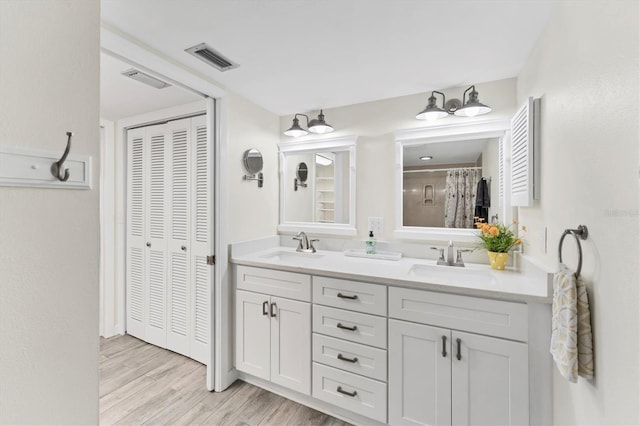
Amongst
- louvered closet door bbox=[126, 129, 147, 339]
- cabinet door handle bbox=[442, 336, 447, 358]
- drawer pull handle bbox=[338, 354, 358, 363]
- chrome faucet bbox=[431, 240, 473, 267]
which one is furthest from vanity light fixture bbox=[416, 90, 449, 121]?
louvered closet door bbox=[126, 129, 147, 339]

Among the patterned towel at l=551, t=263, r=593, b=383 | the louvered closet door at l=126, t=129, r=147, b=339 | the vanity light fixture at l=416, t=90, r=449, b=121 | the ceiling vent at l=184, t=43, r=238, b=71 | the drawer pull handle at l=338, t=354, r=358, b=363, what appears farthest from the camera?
the louvered closet door at l=126, t=129, r=147, b=339

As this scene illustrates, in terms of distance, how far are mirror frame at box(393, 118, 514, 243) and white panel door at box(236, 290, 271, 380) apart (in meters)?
1.21

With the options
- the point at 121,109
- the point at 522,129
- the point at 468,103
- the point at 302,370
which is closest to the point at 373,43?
the point at 468,103

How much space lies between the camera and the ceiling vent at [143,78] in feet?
6.29

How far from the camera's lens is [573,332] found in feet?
3.28

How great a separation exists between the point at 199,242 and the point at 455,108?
91.2 inches

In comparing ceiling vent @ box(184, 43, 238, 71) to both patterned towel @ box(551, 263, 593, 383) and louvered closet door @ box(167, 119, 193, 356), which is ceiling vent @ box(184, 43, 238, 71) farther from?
patterned towel @ box(551, 263, 593, 383)

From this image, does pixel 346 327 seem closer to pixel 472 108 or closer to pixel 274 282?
pixel 274 282

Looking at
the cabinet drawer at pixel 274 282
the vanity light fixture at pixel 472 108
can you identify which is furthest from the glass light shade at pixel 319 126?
the cabinet drawer at pixel 274 282

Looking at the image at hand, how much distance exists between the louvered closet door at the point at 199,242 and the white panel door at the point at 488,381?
6.41 ft

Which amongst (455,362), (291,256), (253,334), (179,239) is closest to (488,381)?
(455,362)

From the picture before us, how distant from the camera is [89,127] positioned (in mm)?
857

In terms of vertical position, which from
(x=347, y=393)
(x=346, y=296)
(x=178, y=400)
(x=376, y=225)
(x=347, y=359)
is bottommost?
(x=178, y=400)

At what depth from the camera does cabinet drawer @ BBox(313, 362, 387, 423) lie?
5.61 ft
